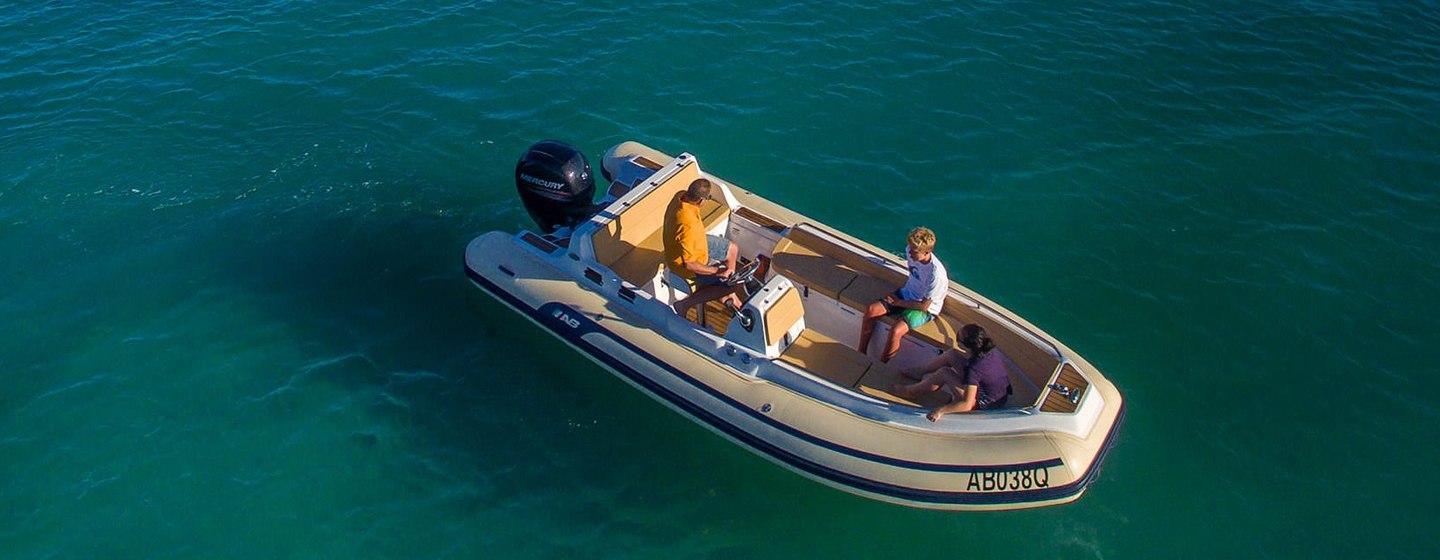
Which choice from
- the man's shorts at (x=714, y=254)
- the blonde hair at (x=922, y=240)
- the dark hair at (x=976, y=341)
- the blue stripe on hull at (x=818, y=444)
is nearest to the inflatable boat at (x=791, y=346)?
the blue stripe on hull at (x=818, y=444)

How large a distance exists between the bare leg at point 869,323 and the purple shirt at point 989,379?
1.46 metres

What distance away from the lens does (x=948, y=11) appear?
63.8 feet

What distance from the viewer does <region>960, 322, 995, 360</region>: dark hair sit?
9844 mm

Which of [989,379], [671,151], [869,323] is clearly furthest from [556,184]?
[989,379]

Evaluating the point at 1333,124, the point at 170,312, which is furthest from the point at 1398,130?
the point at 170,312

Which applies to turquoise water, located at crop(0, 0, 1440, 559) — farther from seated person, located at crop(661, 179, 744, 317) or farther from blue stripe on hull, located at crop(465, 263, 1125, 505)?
seated person, located at crop(661, 179, 744, 317)

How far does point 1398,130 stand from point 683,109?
41.2 feet

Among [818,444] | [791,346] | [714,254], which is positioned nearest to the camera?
[818,444]

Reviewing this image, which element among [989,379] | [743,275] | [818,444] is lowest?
[818,444]

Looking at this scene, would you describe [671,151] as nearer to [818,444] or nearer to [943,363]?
[943,363]

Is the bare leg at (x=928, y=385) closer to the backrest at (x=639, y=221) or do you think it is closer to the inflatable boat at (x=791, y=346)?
the inflatable boat at (x=791, y=346)

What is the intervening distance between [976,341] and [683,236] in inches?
146

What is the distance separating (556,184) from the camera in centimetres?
1276

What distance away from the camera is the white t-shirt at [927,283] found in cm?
1078
